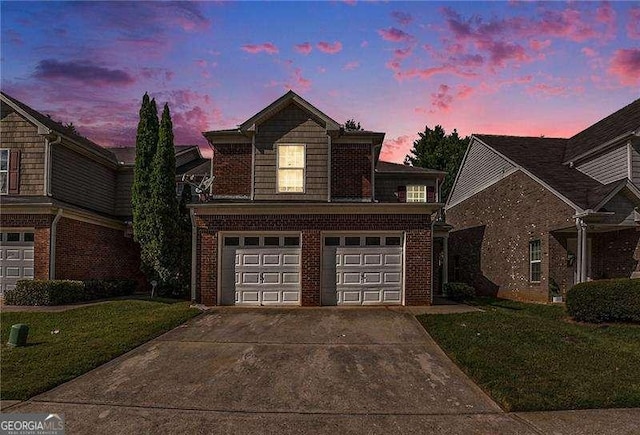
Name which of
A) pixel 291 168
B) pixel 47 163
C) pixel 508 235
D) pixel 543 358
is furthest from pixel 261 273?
pixel 508 235

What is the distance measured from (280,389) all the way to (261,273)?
7.52m

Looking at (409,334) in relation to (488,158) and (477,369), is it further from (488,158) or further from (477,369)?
(488,158)

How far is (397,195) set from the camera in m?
20.5

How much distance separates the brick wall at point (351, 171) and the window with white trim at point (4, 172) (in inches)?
Result: 516

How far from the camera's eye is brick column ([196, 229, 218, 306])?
1404 centimetres

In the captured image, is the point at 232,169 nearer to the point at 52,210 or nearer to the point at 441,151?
the point at 52,210

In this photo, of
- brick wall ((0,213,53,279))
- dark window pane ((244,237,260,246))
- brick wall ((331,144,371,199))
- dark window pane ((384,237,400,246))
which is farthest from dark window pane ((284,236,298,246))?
brick wall ((0,213,53,279))

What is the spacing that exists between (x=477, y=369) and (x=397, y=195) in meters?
13.4

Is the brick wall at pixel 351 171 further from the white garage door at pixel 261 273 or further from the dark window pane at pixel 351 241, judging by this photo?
the white garage door at pixel 261 273

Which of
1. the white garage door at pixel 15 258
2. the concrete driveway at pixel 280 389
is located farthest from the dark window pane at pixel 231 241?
the white garage door at pixel 15 258

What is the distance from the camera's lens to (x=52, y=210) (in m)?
16.0

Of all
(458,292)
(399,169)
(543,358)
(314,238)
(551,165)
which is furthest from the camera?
(399,169)

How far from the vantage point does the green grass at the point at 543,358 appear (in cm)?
657

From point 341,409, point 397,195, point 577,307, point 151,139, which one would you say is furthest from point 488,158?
point 341,409
